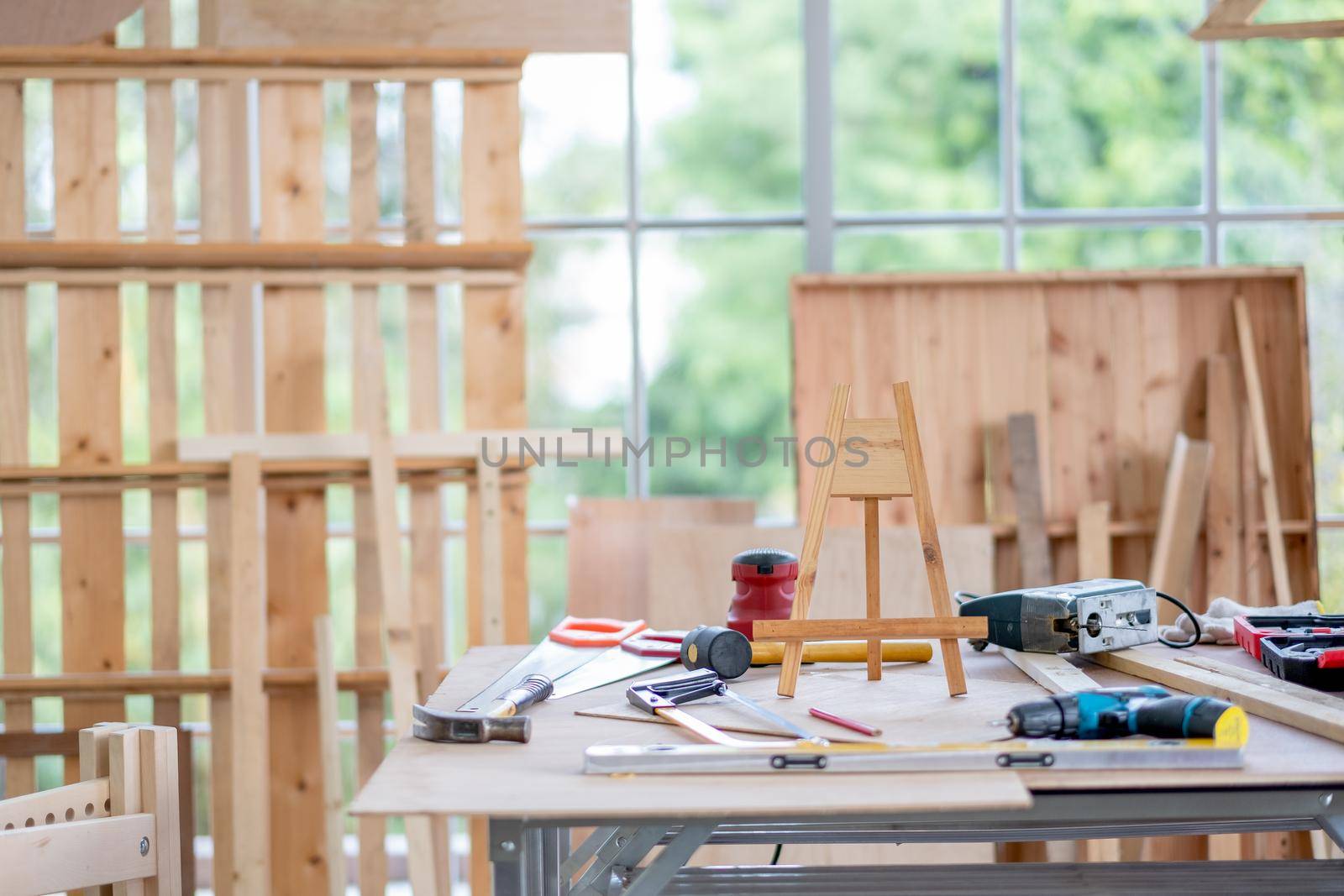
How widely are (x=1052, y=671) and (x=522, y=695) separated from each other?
2.70 feet

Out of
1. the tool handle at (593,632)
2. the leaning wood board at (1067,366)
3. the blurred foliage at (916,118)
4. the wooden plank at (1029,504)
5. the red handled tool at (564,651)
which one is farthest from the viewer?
the blurred foliage at (916,118)

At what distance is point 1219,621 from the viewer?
1.92 meters

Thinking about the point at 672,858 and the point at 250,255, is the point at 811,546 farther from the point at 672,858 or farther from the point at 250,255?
the point at 250,255

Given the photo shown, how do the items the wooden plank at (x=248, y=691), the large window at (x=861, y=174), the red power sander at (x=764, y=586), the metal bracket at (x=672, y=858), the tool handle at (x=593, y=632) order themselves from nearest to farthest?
the metal bracket at (x=672, y=858) → the red power sander at (x=764, y=586) → the tool handle at (x=593, y=632) → the wooden plank at (x=248, y=691) → the large window at (x=861, y=174)

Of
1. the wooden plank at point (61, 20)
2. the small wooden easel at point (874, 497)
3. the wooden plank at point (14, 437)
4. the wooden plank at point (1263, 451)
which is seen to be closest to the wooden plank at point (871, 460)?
the small wooden easel at point (874, 497)

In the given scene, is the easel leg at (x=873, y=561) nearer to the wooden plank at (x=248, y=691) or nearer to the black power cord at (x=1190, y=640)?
the black power cord at (x=1190, y=640)

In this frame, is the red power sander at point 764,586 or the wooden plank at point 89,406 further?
the wooden plank at point 89,406

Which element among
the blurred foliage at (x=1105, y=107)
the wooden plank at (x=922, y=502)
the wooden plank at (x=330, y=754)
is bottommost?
the wooden plank at (x=330, y=754)

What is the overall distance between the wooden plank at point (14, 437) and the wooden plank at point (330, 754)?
0.86 meters

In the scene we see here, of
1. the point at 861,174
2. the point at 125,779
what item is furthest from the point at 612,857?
the point at 861,174

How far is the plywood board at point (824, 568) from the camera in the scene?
122 inches

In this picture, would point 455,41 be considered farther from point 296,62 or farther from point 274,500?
point 274,500

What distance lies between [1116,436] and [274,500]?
2636 mm

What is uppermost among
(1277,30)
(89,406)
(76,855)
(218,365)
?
(1277,30)
